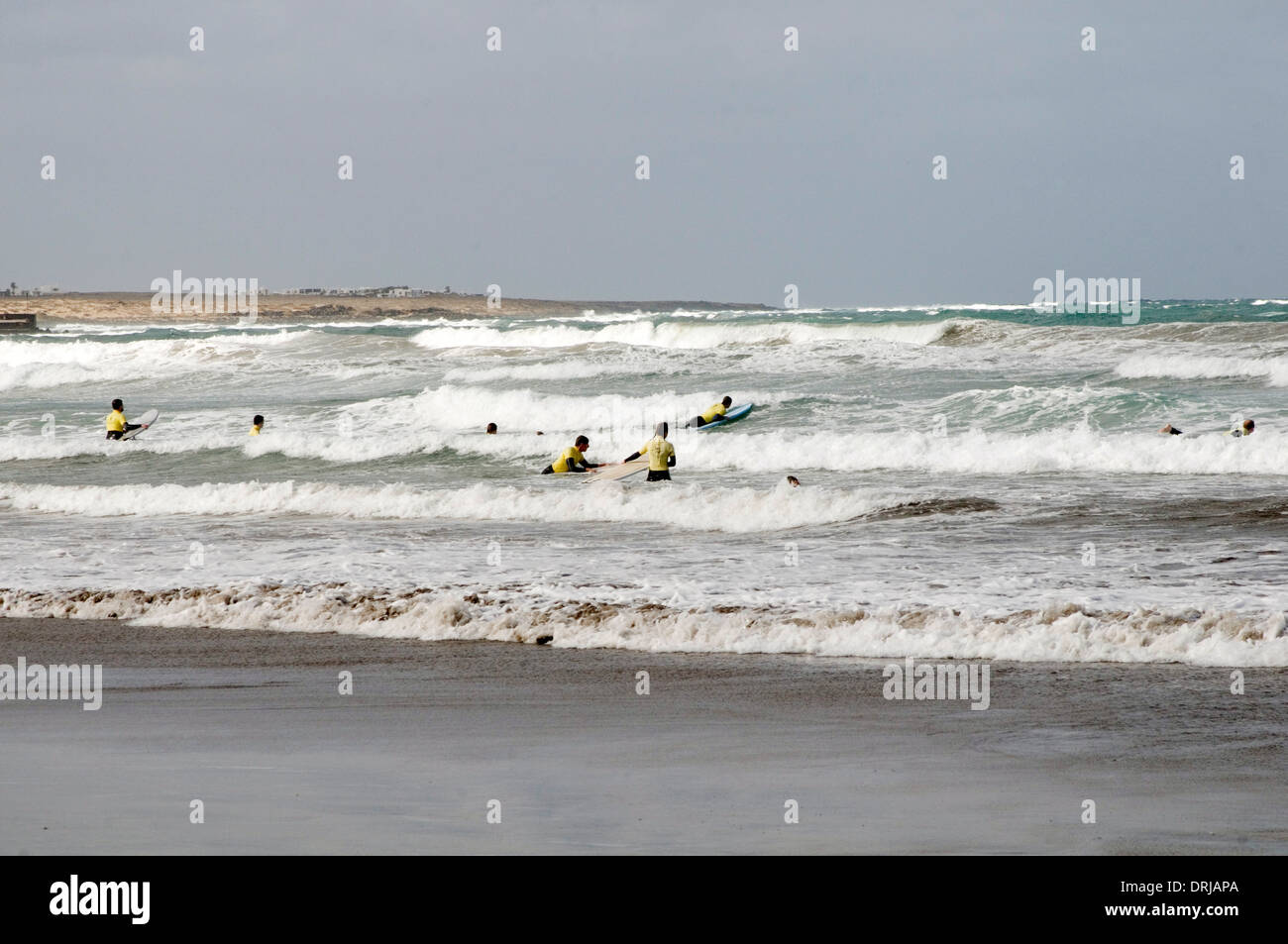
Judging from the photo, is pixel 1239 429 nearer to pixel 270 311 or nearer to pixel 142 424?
pixel 142 424

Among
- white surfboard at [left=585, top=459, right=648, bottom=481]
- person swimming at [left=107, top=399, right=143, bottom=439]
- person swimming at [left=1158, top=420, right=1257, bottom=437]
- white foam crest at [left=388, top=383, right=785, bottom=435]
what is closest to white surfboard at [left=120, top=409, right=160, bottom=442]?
person swimming at [left=107, top=399, right=143, bottom=439]

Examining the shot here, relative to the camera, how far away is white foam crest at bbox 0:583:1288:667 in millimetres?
8547

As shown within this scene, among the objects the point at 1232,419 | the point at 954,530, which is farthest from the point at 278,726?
the point at 1232,419

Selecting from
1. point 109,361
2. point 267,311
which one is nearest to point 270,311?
point 267,311

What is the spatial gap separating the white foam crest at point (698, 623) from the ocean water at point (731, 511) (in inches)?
1.1

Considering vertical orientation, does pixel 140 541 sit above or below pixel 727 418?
below

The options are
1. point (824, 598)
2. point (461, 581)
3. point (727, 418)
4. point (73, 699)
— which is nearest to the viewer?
point (73, 699)

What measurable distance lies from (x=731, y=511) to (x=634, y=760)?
9.72 meters

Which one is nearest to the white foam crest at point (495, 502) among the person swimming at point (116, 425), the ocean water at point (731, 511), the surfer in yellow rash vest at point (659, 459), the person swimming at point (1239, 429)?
the ocean water at point (731, 511)

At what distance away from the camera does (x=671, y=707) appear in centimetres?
746

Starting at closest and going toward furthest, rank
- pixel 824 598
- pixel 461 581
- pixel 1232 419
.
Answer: pixel 824 598 < pixel 461 581 < pixel 1232 419

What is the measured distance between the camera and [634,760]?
20.5 feet
